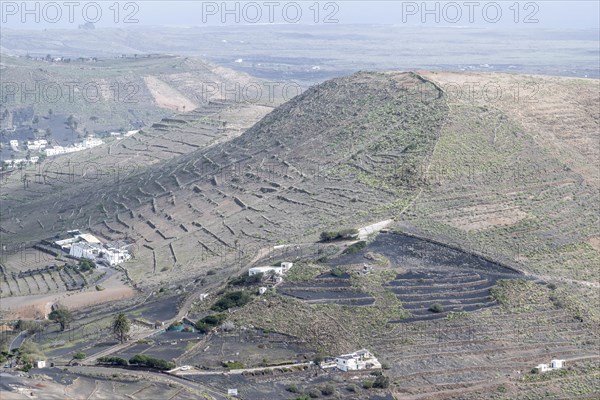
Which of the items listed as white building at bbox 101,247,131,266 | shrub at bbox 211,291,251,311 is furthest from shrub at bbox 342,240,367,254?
white building at bbox 101,247,131,266

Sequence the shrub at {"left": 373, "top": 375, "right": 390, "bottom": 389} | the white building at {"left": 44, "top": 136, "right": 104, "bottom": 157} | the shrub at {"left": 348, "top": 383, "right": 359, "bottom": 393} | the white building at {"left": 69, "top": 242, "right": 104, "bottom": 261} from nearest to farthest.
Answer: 1. the shrub at {"left": 348, "top": 383, "right": 359, "bottom": 393}
2. the shrub at {"left": 373, "top": 375, "right": 390, "bottom": 389}
3. the white building at {"left": 69, "top": 242, "right": 104, "bottom": 261}
4. the white building at {"left": 44, "top": 136, "right": 104, "bottom": 157}

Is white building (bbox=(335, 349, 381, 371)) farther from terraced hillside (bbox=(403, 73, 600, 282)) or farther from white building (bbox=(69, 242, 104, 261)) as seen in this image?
white building (bbox=(69, 242, 104, 261))

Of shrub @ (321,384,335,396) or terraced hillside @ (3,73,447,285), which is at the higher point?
terraced hillside @ (3,73,447,285)

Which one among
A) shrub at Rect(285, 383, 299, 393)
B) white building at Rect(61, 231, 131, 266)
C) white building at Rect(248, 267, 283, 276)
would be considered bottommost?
shrub at Rect(285, 383, 299, 393)

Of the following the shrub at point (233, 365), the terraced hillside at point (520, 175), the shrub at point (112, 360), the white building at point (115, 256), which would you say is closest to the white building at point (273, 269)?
the terraced hillside at point (520, 175)

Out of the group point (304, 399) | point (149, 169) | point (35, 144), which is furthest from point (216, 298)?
point (35, 144)

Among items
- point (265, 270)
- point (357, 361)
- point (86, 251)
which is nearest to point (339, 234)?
point (265, 270)

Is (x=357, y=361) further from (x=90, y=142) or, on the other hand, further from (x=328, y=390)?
(x=90, y=142)

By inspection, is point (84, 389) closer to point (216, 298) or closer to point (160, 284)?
point (216, 298)

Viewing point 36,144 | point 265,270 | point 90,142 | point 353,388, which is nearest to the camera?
point 353,388
